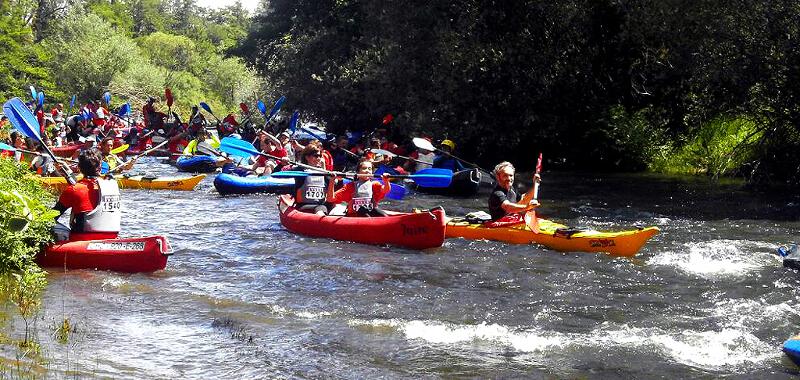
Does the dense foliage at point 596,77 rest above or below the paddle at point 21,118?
above

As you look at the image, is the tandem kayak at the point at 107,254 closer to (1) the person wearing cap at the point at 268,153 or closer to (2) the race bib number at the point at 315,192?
(2) the race bib number at the point at 315,192

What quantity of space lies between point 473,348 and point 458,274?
2.53m

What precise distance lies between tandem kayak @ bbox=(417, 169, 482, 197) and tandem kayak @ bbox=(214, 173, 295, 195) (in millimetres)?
2738

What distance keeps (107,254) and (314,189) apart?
369 centimetres

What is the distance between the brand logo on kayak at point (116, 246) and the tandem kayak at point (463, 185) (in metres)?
7.88

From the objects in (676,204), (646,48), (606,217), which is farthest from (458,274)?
(646,48)

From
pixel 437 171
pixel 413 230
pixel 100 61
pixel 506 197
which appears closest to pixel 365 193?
pixel 413 230

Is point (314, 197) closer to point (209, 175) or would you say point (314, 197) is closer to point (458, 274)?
point (458, 274)

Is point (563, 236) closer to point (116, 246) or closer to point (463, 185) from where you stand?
point (116, 246)

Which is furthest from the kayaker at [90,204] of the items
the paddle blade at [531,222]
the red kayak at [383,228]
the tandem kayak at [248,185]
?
the tandem kayak at [248,185]

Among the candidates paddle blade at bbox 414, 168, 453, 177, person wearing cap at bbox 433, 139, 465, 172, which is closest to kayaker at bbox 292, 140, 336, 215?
paddle blade at bbox 414, 168, 453, 177

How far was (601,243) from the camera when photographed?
9.20 m

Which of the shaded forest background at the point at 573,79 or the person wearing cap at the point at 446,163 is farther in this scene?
the person wearing cap at the point at 446,163

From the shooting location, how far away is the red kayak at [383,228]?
31.6 ft
